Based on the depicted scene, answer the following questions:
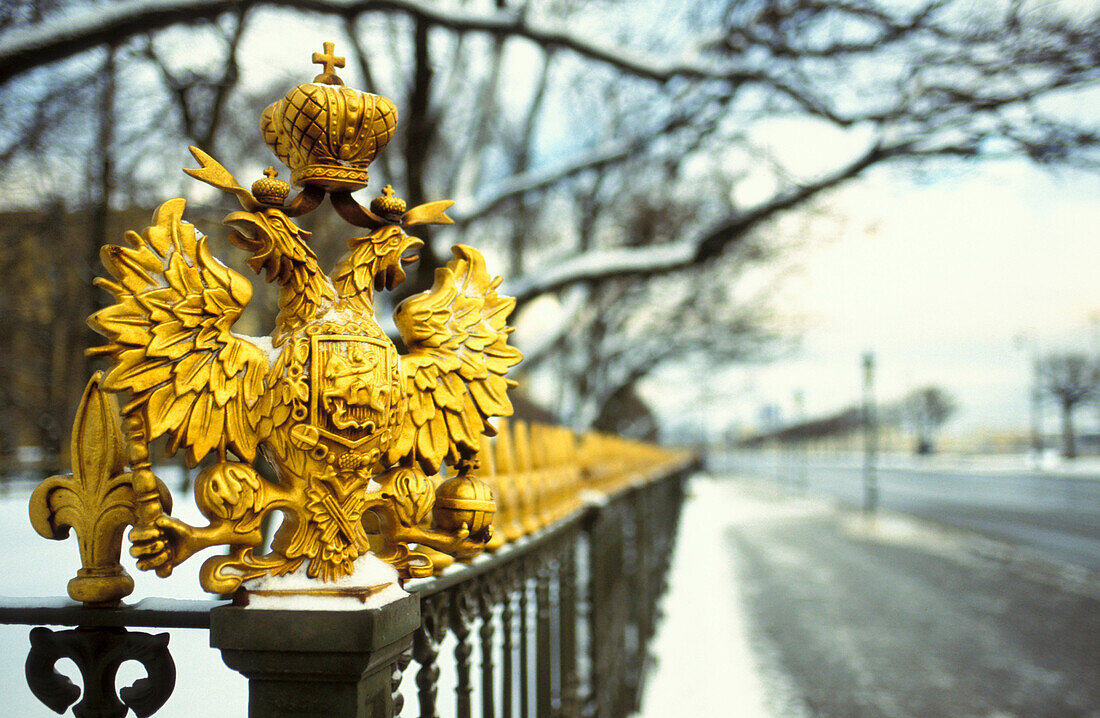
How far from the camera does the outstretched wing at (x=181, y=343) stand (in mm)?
1059

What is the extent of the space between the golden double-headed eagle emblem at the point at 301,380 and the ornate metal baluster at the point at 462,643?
412 millimetres

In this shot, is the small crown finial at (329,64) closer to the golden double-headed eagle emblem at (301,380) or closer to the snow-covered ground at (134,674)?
the golden double-headed eagle emblem at (301,380)

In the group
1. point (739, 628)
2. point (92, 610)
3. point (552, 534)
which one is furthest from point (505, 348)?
point (739, 628)

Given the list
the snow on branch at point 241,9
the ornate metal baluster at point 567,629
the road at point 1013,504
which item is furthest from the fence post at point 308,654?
the road at point 1013,504

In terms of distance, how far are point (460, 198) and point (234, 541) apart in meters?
5.76

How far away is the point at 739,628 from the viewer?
8.49m

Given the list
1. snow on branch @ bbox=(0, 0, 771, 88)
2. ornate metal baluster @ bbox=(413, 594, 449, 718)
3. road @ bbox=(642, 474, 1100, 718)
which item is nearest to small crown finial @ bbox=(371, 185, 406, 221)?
ornate metal baluster @ bbox=(413, 594, 449, 718)

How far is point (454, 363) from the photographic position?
4.45 feet

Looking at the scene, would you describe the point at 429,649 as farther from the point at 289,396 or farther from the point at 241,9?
the point at 241,9

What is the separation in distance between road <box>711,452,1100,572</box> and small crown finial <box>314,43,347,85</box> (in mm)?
14945

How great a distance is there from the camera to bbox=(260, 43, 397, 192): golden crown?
1207 mm

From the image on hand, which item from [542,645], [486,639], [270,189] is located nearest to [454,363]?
[270,189]

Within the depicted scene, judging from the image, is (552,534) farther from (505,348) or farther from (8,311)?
(8,311)

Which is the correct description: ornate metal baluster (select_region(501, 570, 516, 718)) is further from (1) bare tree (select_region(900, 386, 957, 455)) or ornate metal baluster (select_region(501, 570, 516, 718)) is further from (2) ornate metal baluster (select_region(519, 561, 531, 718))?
(1) bare tree (select_region(900, 386, 957, 455))
